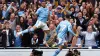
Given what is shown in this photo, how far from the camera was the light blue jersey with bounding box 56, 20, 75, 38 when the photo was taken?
13.4 metres

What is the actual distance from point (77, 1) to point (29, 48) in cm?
426

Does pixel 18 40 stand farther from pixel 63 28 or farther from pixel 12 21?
pixel 63 28

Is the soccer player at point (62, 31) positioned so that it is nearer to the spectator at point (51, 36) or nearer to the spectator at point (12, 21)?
the spectator at point (51, 36)

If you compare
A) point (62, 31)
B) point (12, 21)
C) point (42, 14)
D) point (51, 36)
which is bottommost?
point (51, 36)

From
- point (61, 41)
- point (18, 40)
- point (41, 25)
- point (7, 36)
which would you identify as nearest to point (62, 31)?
point (61, 41)

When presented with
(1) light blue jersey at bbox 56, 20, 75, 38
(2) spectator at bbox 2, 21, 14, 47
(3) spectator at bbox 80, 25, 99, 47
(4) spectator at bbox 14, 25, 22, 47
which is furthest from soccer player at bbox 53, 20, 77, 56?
(2) spectator at bbox 2, 21, 14, 47

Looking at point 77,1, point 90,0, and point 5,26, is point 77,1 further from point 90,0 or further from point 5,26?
point 5,26

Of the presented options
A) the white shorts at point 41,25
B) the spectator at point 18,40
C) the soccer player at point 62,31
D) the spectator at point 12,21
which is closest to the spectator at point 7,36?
the spectator at point 18,40

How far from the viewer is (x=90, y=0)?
18328 mm

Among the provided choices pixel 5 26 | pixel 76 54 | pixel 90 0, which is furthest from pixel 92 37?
pixel 76 54

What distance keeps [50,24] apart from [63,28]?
0.68 meters

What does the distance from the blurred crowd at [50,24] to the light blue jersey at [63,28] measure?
0.30 metres

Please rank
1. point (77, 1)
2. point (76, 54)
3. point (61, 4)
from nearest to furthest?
point (76, 54) → point (61, 4) → point (77, 1)

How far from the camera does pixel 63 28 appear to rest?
13.5m
